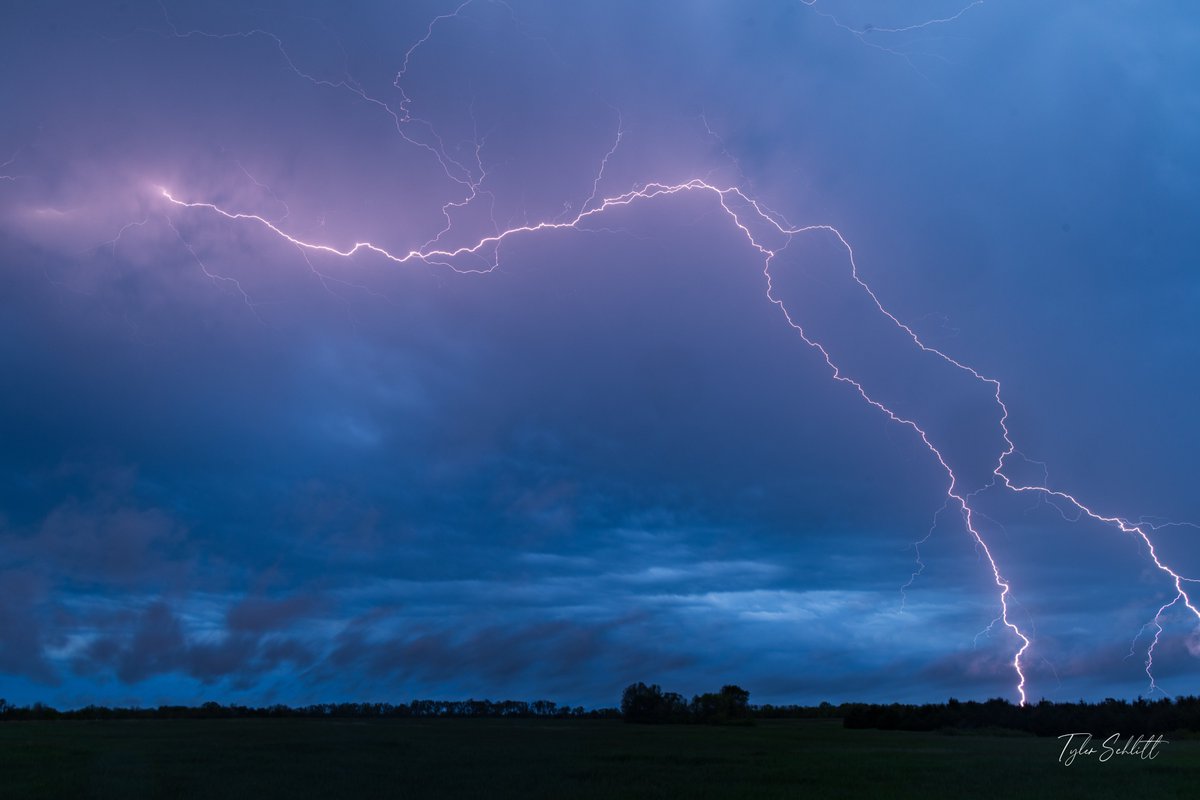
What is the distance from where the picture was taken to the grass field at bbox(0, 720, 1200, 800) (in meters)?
24.7

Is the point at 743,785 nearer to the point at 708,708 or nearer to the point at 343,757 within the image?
the point at 343,757

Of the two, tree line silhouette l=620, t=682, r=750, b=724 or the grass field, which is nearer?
the grass field

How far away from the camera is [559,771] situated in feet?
97.9

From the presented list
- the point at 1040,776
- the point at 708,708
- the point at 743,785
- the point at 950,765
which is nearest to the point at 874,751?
the point at 950,765

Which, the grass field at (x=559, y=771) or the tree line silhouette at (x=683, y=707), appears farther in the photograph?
the tree line silhouette at (x=683, y=707)

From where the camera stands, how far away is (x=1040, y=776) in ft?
95.2

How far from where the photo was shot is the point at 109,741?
155 ft

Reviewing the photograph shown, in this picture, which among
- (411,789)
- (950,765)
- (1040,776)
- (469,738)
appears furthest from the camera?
(469,738)

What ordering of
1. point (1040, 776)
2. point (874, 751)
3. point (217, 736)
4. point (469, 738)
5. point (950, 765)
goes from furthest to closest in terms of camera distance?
point (217, 736) → point (469, 738) → point (874, 751) → point (950, 765) → point (1040, 776)

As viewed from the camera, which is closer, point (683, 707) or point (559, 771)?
point (559, 771)

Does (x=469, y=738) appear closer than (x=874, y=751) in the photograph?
No

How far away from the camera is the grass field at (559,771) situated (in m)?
24.7

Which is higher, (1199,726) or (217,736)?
(217,736)

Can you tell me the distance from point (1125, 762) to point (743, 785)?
59.4 ft
